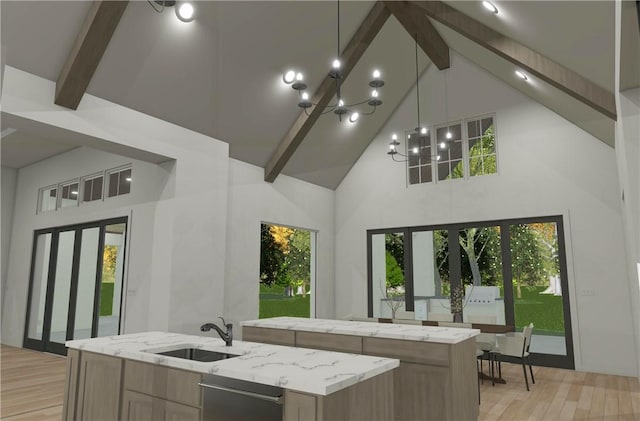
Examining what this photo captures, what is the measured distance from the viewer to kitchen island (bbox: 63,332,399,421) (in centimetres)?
201

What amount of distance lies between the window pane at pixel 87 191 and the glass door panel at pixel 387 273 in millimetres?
5032

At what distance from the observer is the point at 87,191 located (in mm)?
7215

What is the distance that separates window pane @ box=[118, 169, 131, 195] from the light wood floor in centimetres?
267

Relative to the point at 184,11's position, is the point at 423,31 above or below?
above

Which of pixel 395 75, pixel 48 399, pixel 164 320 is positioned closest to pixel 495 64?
pixel 395 75

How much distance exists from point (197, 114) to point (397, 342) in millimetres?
3957

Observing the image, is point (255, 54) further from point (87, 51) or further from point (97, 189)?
point (97, 189)

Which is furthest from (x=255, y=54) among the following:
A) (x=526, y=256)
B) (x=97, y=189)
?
(x=526, y=256)

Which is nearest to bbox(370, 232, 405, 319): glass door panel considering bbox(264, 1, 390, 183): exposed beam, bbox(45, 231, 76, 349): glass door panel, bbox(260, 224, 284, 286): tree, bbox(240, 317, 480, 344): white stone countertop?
bbox(260, 224, 284, 286): tree

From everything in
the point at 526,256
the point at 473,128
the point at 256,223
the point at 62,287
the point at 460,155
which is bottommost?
the point at 62,287

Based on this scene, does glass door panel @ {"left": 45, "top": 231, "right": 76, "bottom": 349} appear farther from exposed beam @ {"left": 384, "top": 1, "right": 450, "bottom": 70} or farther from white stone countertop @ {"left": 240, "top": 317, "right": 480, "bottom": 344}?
exposed beam @ {"left": 384, "top": 1, "right": 450, "bottom": 70}

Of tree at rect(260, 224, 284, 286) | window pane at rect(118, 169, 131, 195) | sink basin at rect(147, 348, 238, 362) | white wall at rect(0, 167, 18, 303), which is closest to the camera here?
sink basin at rect(147, 348, 238, 362)

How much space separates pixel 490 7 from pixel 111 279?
622 cm

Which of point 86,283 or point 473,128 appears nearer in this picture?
point 86,283
